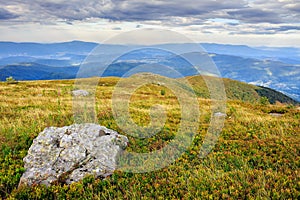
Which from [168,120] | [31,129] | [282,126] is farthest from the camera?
[168,120]

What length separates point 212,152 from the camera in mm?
10812

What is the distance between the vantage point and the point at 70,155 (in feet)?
31.0

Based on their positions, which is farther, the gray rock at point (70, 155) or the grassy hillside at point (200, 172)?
the gray rock at point (70, 155)

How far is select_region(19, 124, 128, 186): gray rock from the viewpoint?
28.9 ft

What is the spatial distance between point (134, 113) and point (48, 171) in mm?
9224

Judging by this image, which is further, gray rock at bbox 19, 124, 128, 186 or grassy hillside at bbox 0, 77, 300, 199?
gray rock at bbox 19, 124, 128, 186

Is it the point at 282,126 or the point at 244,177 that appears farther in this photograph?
the point at 282,126

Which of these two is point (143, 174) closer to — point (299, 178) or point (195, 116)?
point (299, 178)

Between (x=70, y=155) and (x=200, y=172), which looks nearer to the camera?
(x=200, y=172)

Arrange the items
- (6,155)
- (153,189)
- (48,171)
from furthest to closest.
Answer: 1. (6,155)
2. (48,171)
3. (153,189)

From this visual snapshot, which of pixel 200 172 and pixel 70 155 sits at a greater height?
pixel 70 155

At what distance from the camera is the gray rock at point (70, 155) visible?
8.82m

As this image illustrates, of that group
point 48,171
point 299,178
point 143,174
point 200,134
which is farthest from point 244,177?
point 48,171

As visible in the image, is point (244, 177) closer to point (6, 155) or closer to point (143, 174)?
point (143, 174)
